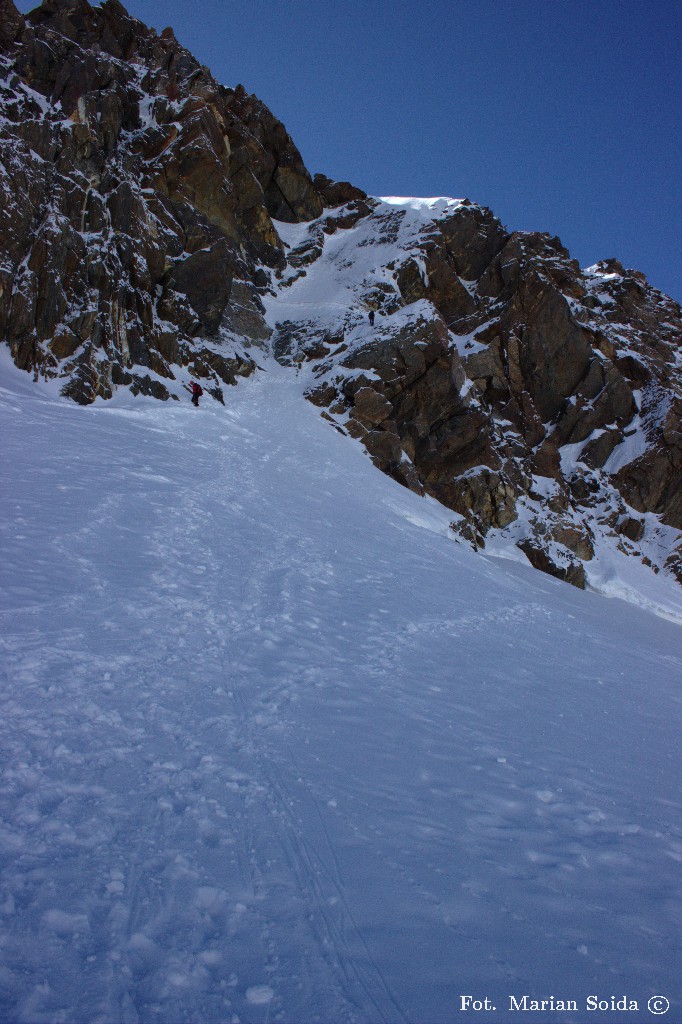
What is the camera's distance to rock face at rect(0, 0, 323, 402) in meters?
22.3

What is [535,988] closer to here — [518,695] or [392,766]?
[392,766]

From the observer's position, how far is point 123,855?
319 centimetres

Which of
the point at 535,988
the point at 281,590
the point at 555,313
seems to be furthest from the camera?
the point at 555,313

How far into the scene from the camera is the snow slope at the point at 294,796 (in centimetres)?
271

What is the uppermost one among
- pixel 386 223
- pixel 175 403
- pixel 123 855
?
pixel 386 223

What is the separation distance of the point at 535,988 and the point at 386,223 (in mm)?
52337

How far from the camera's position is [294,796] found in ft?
13.1

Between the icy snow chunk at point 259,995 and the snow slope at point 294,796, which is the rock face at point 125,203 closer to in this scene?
the snow slope at point 294,796

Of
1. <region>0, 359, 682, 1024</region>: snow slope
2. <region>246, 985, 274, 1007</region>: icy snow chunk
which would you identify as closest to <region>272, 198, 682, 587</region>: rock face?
<region>0, 359, 682, 1024</region>: snow slope

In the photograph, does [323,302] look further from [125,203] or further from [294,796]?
[294,796]

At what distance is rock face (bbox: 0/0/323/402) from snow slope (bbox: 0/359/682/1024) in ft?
50.8

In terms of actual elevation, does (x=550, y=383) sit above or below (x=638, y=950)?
above

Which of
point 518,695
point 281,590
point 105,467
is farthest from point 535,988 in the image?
point 105,467

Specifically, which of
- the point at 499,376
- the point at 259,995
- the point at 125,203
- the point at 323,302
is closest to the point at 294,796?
the point at 259,995
